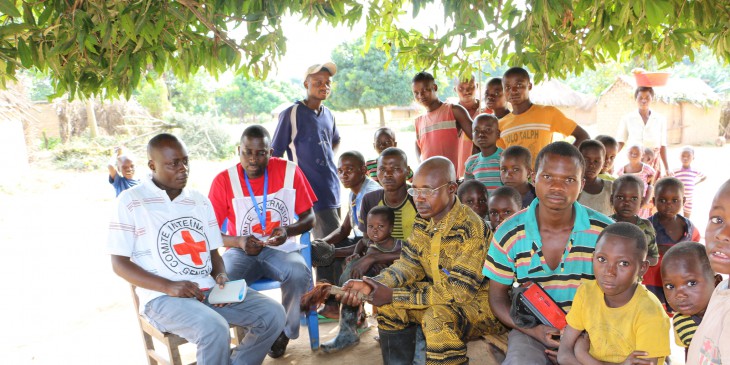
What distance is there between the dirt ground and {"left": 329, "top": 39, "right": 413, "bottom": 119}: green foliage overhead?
10.2 m

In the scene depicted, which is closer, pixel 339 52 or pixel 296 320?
pixel 296 320

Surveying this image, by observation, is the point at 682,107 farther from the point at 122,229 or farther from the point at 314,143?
the point at 122,229

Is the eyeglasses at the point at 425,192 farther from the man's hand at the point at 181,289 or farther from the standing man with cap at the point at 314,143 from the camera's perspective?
the standing man with cap at the point at 314,143

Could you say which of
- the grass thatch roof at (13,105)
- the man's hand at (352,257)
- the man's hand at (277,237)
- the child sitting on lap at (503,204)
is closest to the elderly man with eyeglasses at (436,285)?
the child sitting on lap at (503,204)

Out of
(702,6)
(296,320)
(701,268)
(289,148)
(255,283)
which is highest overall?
(702,6)

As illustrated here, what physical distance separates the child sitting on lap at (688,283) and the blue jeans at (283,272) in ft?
7.49

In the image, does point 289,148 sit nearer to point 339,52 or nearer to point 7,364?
point 7,364

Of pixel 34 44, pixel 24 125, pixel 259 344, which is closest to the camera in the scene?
pixel 34 44

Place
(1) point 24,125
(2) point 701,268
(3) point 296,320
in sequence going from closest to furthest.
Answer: (2) point 701,268 → (3) point 296,320 → (1) point 24,125

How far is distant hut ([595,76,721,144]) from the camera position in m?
16.9

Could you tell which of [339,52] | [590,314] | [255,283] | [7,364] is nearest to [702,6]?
[590,314]

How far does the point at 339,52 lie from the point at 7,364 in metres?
19.6

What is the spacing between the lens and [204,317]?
2.76m

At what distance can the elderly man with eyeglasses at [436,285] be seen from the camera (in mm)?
2475
